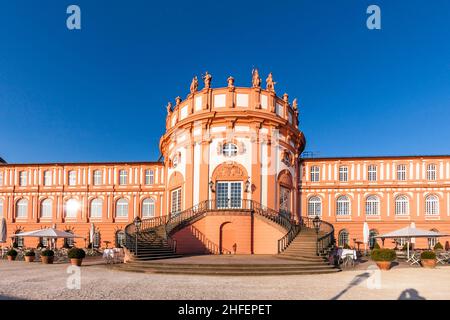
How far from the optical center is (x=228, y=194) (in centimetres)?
2725

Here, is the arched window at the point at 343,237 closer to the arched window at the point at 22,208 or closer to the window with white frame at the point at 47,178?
the window with white frame at the point at 47,178

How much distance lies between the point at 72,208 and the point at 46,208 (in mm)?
2781

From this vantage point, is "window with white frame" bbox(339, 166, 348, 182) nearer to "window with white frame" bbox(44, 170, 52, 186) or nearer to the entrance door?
the entrance door

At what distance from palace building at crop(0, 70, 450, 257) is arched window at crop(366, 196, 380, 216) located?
0.28 ft

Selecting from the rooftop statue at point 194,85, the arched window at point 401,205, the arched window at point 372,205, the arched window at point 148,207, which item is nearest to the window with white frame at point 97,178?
the arched window at point 148,207

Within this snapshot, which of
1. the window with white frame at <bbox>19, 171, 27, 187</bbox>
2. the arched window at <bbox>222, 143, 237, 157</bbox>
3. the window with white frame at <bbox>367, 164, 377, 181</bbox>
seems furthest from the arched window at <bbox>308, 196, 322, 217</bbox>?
the window with white frame at <bbox>19, 171, 27, 187</bbox>

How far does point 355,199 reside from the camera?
120 ft

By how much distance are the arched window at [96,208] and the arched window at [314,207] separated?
20.4 m

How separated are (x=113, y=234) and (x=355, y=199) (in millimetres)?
23266

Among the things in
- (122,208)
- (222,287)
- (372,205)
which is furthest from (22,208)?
(222,287)

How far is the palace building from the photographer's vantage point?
81.5 ft

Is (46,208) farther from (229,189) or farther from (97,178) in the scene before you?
(229,189)
